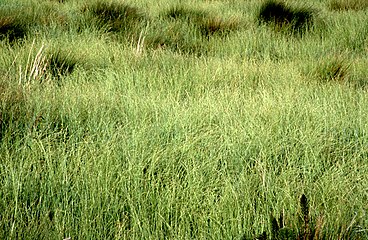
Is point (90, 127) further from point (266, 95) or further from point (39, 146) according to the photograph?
point (266, 95)

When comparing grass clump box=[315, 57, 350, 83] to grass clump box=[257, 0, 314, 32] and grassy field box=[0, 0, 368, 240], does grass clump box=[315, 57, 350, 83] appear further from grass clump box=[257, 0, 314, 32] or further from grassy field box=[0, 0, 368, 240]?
grass clump box=[257, 0, 314, 32]

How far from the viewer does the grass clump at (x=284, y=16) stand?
5527 mm

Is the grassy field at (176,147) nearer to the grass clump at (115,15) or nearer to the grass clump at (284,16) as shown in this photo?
the grass clump at (115,15)

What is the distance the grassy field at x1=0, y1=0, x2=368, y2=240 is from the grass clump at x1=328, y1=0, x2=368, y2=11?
102 inches

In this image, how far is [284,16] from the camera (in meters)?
5.78

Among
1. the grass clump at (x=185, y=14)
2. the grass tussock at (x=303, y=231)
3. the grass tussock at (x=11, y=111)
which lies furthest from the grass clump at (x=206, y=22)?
the grass tussock at (x=303, y=231)

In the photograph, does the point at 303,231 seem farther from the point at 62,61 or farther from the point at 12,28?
the point at 12,28

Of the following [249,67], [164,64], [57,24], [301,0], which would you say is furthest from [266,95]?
[301,0]

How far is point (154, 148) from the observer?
225cm

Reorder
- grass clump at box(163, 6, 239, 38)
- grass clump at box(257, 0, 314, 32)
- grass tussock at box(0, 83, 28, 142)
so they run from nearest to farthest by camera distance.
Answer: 1. grass tussock at box(0, 83, 28, 142)
2. grass clump at box(163, 6, 239, 38)
3. grass clump at box(257, 0, 314, 32)

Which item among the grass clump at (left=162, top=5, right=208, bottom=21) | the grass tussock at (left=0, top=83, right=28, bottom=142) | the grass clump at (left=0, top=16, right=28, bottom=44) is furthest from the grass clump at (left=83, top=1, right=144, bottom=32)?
the grass tussock at (left=0, top=83, right=28, bottom=142)

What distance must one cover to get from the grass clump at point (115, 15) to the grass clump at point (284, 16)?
1378 millimetres

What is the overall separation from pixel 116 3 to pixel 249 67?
2.21 metres

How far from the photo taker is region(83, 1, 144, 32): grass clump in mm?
4980
